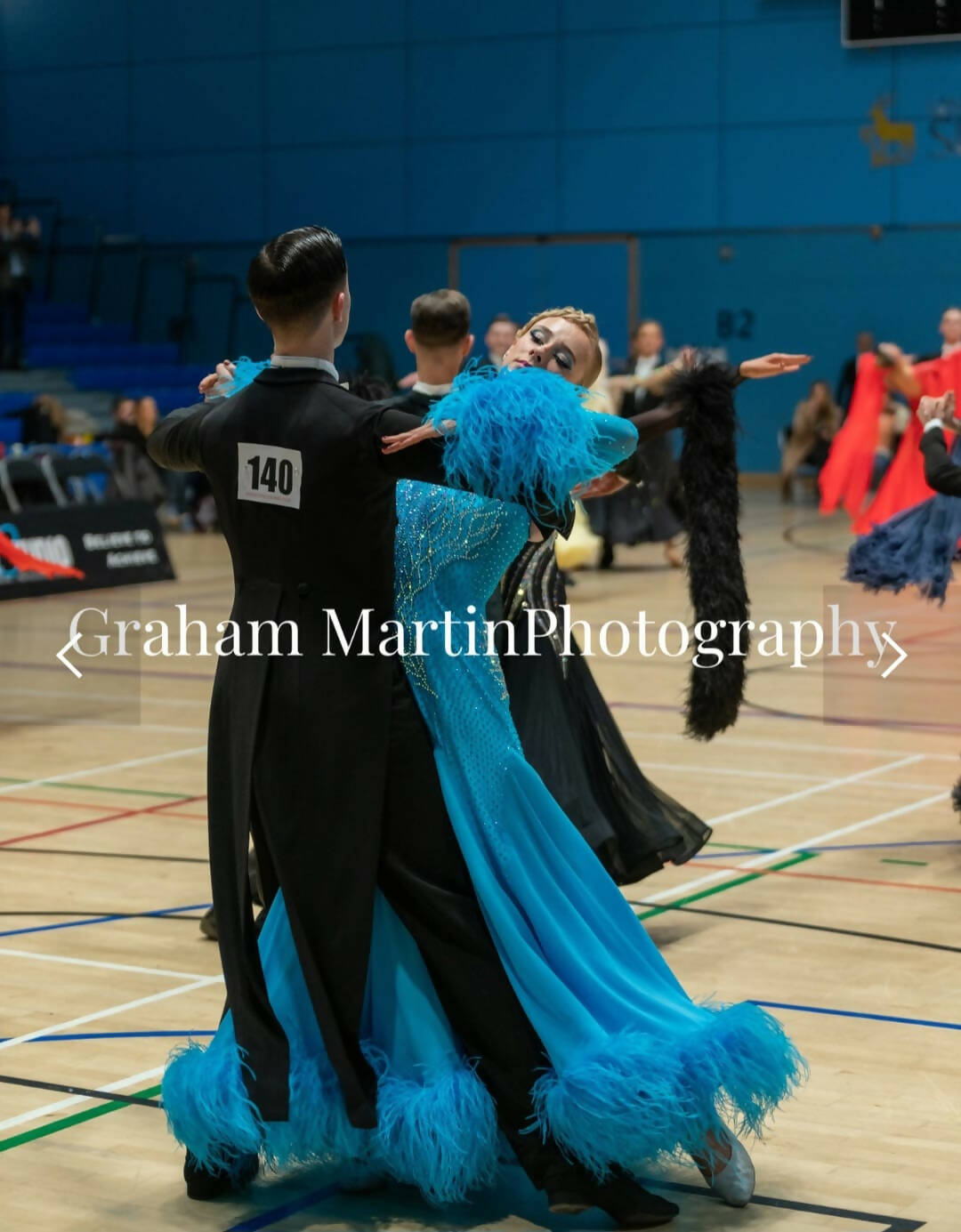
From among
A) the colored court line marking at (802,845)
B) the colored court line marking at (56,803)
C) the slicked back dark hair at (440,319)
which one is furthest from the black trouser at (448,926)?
the colored court line marking at (56,803)

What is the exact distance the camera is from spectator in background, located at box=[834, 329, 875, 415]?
21.3m

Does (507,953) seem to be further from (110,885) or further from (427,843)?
(110,885)

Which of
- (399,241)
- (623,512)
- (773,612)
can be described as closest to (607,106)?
(399,241)

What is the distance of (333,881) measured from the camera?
11.1 ft

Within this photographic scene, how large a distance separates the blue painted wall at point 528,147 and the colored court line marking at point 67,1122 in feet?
61.2

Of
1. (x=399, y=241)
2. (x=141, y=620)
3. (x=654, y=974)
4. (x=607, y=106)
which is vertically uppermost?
(x=607, y=106)

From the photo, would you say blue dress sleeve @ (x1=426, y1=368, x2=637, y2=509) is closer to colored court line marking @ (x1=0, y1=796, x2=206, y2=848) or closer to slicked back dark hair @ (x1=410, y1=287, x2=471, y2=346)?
slicked back dark hair @ (x1=410, y1=287, x2=471, y2=346)

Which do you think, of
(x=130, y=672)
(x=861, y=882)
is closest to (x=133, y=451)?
(x=130, y=672)

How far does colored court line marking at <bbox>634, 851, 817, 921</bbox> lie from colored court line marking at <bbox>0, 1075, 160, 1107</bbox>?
1900 millimetres

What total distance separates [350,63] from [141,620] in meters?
12.9

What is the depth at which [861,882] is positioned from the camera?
19.8 feet

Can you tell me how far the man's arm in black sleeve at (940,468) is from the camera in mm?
6207

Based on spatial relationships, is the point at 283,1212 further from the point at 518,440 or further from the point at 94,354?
the point at 94,354

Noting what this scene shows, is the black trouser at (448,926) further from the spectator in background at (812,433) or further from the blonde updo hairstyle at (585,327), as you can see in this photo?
the spectator in background at (812,433)
